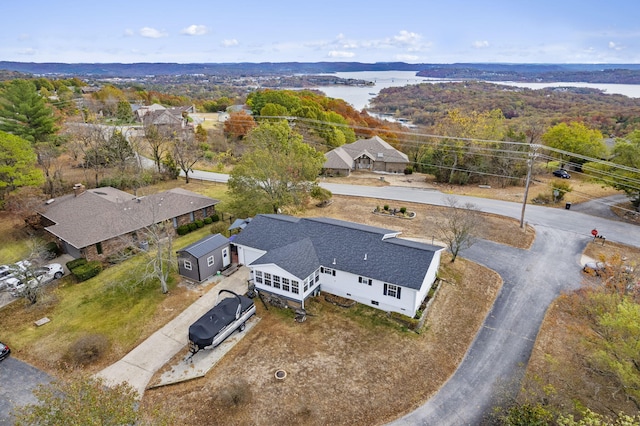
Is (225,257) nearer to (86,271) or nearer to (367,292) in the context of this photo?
(86,271)

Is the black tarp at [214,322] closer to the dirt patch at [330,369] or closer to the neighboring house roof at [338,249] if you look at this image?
the dirt patch at [330,369]

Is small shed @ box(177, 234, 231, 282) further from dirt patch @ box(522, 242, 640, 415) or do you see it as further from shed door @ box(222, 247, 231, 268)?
dirt patch @ box(522, 242, 640, 415)

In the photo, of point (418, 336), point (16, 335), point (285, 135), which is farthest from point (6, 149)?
point (418, 336)

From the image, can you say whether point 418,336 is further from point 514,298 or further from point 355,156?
point 355,156

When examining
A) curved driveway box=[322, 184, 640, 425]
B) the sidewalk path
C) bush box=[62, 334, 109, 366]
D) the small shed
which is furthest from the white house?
bush box=[62, 334, 109, 366]

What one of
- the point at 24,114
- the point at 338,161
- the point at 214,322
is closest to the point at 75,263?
the point at 214,322

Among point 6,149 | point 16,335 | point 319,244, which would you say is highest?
point 6,149

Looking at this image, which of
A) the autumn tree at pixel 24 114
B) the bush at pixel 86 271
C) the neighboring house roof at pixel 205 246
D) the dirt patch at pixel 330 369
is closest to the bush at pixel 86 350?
the dirt patch at pixel 330 369
